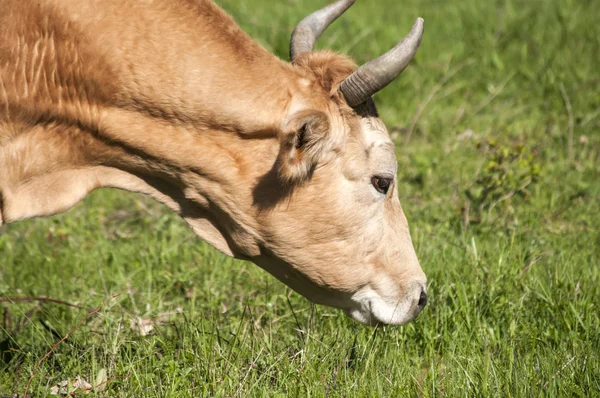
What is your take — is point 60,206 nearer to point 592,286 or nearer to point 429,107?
point 592,286

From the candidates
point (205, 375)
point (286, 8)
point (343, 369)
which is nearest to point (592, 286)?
point (343, 369)

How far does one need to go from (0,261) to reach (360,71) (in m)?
3.17

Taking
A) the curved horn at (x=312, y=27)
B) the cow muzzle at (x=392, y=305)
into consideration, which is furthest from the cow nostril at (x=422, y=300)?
the curved horn at (x=312, y=27)

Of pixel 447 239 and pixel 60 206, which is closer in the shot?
pixel 60 206

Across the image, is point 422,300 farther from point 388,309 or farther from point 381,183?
point 381,183

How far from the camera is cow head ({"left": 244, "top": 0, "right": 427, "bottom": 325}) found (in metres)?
3.85

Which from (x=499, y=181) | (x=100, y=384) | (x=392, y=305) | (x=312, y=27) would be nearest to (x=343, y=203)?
(x=392, y=305)

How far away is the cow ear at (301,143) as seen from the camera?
3607 millimetres

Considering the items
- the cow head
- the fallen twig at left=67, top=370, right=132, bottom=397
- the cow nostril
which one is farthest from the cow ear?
the fallen twig at left=67, top=370, right=132, bottom=397

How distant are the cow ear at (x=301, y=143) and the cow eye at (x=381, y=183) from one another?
0.35 metres

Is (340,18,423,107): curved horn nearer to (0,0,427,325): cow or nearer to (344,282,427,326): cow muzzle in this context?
(0,0,427,325): cow

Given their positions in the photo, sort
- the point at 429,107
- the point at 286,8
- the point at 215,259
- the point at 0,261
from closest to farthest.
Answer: the point at 215,259, the point at 0,261, the point at 429,107, the point at 286,8

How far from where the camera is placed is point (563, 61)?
8.47 meters

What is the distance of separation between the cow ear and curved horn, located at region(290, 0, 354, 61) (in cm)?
82
